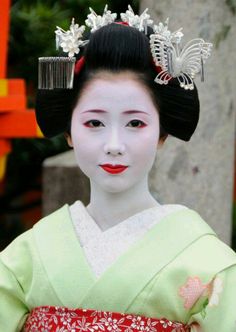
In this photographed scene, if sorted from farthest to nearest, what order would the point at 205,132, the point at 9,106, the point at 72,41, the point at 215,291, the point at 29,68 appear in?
the point at 29,68, the point at 9,106, the point at 205,132, the point at 72,41, the point at 215,291

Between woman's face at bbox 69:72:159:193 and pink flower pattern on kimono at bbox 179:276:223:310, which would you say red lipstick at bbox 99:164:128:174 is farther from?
pink flower pattern on kimono at bbox 179:276:223:310

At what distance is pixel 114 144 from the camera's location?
105 inches

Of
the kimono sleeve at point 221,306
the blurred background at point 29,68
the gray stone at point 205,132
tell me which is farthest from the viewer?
the blurred background at point 29,68

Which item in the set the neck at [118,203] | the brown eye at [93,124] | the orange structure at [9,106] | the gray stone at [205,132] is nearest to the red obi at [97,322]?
the neck at [118,203]

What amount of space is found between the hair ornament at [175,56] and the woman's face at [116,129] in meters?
0.08

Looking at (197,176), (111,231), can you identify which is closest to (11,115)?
(197,176)

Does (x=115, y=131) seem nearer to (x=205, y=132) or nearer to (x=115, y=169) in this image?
(x=115, y=169)

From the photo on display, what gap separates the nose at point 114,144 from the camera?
2656 millimetres

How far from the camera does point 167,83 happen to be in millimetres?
2738

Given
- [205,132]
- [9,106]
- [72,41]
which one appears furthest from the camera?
[9,106]

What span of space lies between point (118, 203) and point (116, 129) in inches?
8.8

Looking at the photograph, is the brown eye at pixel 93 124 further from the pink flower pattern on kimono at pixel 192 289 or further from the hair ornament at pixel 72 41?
the pink flower pattern on kimono at pixel 192 289

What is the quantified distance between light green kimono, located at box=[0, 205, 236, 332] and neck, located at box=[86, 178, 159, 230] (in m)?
0.08

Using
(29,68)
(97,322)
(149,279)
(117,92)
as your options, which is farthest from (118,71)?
(29,68)
